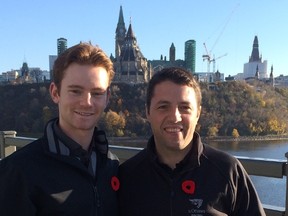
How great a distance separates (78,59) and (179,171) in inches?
25.6

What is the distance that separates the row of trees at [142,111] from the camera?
4119 centimetres

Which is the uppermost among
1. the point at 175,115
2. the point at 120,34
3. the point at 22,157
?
the point at 120,34

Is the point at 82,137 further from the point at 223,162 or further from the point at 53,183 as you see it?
the point at 223,162

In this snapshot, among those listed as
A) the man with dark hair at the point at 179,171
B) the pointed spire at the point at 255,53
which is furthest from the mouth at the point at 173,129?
the pointed spire at the point at 255,53

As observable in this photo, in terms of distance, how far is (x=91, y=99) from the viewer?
1.59m

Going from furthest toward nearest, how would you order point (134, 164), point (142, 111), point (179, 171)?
1. point (142, 111)
2. point (134, 164)
3. point (179, 171)

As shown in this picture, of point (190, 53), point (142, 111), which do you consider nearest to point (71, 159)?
point (142, 111)

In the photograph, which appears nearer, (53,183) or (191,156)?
(53,183)

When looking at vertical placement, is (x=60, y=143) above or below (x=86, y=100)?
below

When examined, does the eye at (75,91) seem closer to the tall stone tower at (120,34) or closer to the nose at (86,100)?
the nose at (86,100)

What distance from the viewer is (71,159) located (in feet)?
4.87

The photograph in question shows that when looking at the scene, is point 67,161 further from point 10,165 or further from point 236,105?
point 236,105

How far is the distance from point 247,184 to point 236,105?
1868 inches

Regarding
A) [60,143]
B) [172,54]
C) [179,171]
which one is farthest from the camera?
[172,54]
